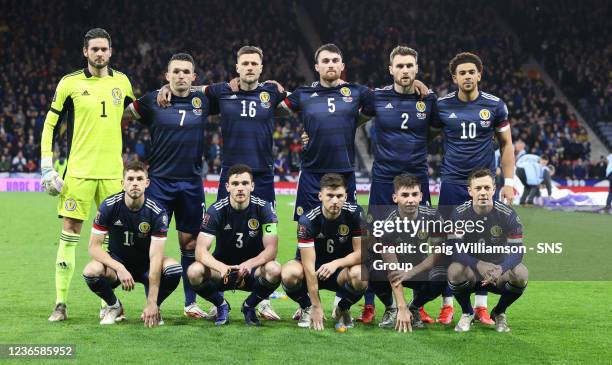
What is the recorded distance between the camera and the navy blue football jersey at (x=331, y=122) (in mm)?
6879

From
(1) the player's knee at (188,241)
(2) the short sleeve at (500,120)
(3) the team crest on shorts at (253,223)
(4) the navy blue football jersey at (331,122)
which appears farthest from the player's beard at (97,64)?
(2) the short sleeve at (500,120)

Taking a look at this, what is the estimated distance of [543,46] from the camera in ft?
105

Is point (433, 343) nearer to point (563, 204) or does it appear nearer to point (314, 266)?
point (314, 266)

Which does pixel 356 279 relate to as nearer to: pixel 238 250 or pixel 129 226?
pixel 238 250

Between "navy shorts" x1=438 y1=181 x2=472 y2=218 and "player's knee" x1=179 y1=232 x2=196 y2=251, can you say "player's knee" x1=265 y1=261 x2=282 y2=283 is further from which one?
"navy shorts" x1=438 y1=181 x2=472 y2=218

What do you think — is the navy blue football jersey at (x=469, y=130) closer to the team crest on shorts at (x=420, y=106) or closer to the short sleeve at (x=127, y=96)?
the team crest on shorts at (x=420, y=106)

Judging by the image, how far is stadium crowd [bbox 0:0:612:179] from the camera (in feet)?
87.2

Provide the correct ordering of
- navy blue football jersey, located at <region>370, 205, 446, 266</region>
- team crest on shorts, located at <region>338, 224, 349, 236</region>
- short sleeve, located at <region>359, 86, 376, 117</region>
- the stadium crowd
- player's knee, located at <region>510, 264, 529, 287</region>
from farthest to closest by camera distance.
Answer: the stadium crowd < short sleeve, located at <region>359, 86, 376, 117</region> < navy blue football jersey, located at <region>370, 205, 446, 266</region> < team crest on shorts, located at <region>338, 224, 349, 236</region> < player's knee, located at <region>510, 264, 529, 287</region>

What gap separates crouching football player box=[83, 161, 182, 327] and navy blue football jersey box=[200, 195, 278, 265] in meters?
0.37

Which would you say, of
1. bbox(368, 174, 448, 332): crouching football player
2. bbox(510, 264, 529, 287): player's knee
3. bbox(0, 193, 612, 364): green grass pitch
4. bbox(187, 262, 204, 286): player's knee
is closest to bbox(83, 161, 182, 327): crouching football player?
bbox(187, 262, 204, 286): player's knee

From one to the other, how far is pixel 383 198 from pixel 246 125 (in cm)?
126

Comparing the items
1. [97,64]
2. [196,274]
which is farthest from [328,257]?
[97,64]

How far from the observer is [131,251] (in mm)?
6613

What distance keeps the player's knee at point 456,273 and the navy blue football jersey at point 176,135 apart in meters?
2.19
